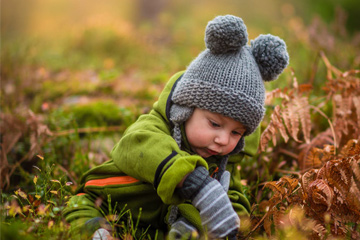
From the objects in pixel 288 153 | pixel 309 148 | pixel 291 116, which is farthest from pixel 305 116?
pixel 288 153

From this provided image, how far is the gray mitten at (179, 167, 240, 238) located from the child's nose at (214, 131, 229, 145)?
331 millimetres

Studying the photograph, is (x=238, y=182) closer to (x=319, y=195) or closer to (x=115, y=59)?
(x=319, y=195)

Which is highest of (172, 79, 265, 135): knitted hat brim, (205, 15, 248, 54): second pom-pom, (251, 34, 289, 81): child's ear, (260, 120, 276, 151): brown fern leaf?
(205, 15, 248, 54): second pom-pom

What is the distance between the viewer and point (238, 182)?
108 inches

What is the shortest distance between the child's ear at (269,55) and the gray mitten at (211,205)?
930mm

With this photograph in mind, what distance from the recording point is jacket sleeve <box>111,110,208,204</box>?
1915 mm

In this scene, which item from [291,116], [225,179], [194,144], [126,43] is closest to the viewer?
[194,144]

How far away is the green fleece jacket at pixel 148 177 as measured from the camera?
6.44 feet

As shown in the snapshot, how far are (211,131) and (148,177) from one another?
1.64 feet

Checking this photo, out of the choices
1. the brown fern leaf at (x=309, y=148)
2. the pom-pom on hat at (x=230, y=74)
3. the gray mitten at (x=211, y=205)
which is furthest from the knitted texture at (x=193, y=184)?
the brown fern leaf at (x=309, y=148)

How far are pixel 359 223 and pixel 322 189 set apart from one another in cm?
30

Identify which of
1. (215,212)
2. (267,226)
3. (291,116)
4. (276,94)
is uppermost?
(276,94)

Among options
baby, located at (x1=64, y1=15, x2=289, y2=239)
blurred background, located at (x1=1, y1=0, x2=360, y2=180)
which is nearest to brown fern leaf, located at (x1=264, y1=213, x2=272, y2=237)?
baby, located at (x1=64, y1=15, x2=289, y2=239)

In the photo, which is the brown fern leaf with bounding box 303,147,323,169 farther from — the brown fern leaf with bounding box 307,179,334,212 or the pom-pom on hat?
the pom-pom on hat
